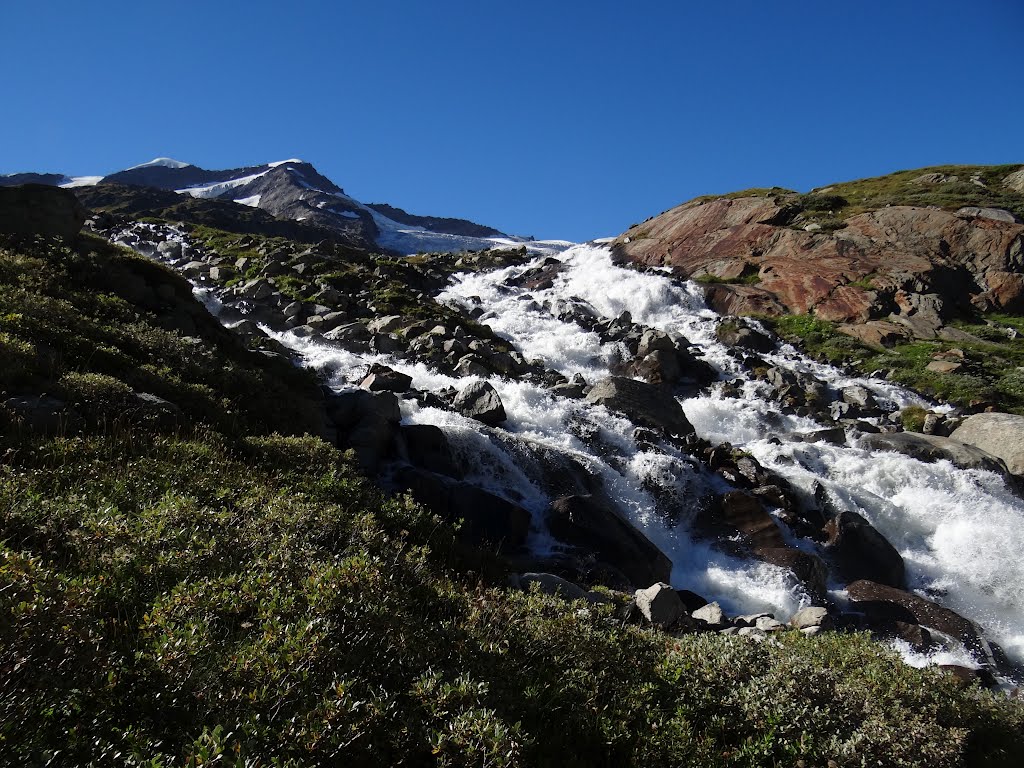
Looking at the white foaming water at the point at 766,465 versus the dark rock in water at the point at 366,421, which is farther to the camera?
the white foaming water at the point at 766,465

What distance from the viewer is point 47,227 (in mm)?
18094

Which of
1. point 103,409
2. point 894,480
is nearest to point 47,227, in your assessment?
point 103,409

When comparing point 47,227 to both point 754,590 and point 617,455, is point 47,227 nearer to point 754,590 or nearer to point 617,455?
point 617,455

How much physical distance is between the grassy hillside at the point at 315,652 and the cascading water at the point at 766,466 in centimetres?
807

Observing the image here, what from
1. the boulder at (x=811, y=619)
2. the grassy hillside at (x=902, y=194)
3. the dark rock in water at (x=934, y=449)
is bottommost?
the boulder at (x=811, y=619)

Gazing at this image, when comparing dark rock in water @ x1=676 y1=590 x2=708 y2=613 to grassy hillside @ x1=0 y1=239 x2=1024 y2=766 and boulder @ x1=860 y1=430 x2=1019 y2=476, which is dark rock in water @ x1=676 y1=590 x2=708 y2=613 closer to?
grassy hillside @ x1=0 y1=239 x2=1024 y2=766

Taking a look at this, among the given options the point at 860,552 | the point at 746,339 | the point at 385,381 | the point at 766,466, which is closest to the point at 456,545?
the point at 385,381

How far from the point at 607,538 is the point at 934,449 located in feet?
56.9

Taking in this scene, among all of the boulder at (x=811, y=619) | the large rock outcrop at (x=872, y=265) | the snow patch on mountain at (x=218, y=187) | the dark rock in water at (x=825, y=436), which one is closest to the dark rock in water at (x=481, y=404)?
the boulder at (x=811, y=619)

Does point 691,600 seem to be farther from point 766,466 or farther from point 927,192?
point 927,192

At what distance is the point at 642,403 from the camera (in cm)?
2475

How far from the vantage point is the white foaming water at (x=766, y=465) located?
16375 millimetres

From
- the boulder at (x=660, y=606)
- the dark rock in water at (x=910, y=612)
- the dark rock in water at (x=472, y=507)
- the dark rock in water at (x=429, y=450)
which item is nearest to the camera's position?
the boulder at (x=660, y=606)

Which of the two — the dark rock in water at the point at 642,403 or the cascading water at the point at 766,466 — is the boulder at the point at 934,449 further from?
the dark rock in water at the point at 642,403
